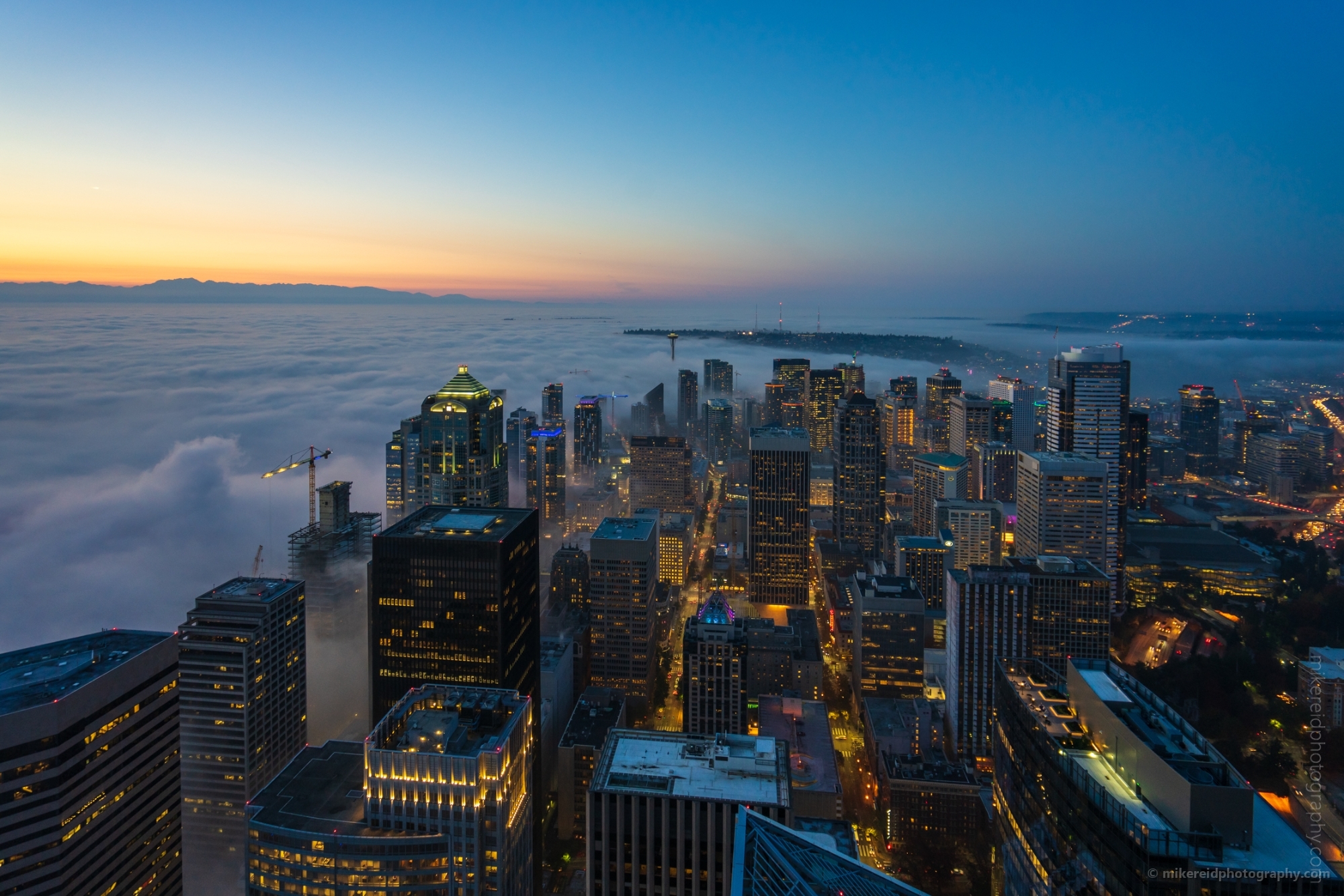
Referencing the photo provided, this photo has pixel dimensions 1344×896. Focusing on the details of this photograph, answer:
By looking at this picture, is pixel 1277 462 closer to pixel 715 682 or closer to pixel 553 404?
pixel 715 682

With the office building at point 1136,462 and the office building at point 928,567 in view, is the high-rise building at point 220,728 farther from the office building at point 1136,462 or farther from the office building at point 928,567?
the office building at point 1136,462

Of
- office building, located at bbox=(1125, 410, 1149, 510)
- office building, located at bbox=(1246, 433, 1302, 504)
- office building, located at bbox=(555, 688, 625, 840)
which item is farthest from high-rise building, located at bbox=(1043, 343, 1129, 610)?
office building, located at bbox=(555, 688, 625, 840)

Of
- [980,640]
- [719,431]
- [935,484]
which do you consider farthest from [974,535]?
[719,431]

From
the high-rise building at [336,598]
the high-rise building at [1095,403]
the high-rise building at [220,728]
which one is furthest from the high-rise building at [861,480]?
the high-rise building at [220,728]

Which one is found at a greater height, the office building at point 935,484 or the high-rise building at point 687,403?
the high-rise building at point 687,403

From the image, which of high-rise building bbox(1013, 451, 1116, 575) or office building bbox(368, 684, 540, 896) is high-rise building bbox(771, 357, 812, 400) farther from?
office building bbox(368, 684, 540, 896)

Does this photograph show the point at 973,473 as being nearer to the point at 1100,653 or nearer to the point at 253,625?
the point at 1100,653
